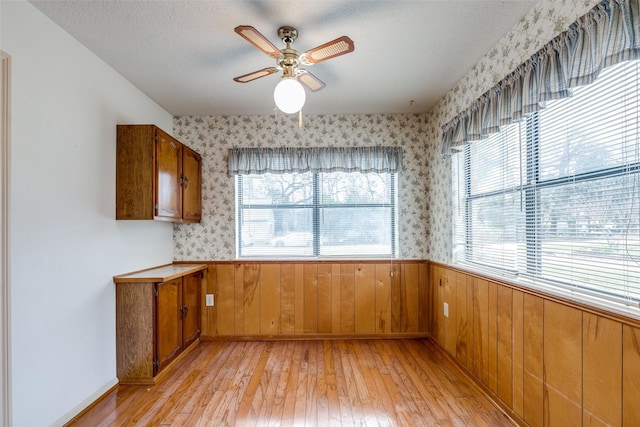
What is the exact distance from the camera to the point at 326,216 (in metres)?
3.67

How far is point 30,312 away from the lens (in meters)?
1.80

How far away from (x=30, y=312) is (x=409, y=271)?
3.24 metres

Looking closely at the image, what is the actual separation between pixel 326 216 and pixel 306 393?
1.87 m

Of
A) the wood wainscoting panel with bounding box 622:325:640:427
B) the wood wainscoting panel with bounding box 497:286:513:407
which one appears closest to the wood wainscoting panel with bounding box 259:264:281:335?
the wood wainscoting panel with bounding box 497:286:513:407

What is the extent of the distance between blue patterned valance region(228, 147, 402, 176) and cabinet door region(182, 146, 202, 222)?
38 centimetres

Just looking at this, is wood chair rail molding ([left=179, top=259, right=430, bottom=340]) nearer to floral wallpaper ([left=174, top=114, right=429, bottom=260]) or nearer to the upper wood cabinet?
floral wallpaper ([left=174, top=114, right=429, bottom=260])

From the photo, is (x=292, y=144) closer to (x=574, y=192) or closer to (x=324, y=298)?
(x=324, y=298)

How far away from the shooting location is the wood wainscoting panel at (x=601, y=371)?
138 cm

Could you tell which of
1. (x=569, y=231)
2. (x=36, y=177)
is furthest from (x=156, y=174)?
(x=569, y=231)

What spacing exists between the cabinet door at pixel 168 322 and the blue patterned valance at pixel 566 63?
115 inches

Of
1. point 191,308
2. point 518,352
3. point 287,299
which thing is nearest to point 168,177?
point 191,308

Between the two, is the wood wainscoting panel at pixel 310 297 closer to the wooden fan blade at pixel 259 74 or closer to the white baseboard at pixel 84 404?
the white baseboard at pixel 84 404

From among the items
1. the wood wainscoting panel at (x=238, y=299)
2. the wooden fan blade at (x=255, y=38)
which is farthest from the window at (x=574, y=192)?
the wood wainscoting panel at (x=238, y=299)

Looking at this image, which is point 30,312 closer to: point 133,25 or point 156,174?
point 156,174
